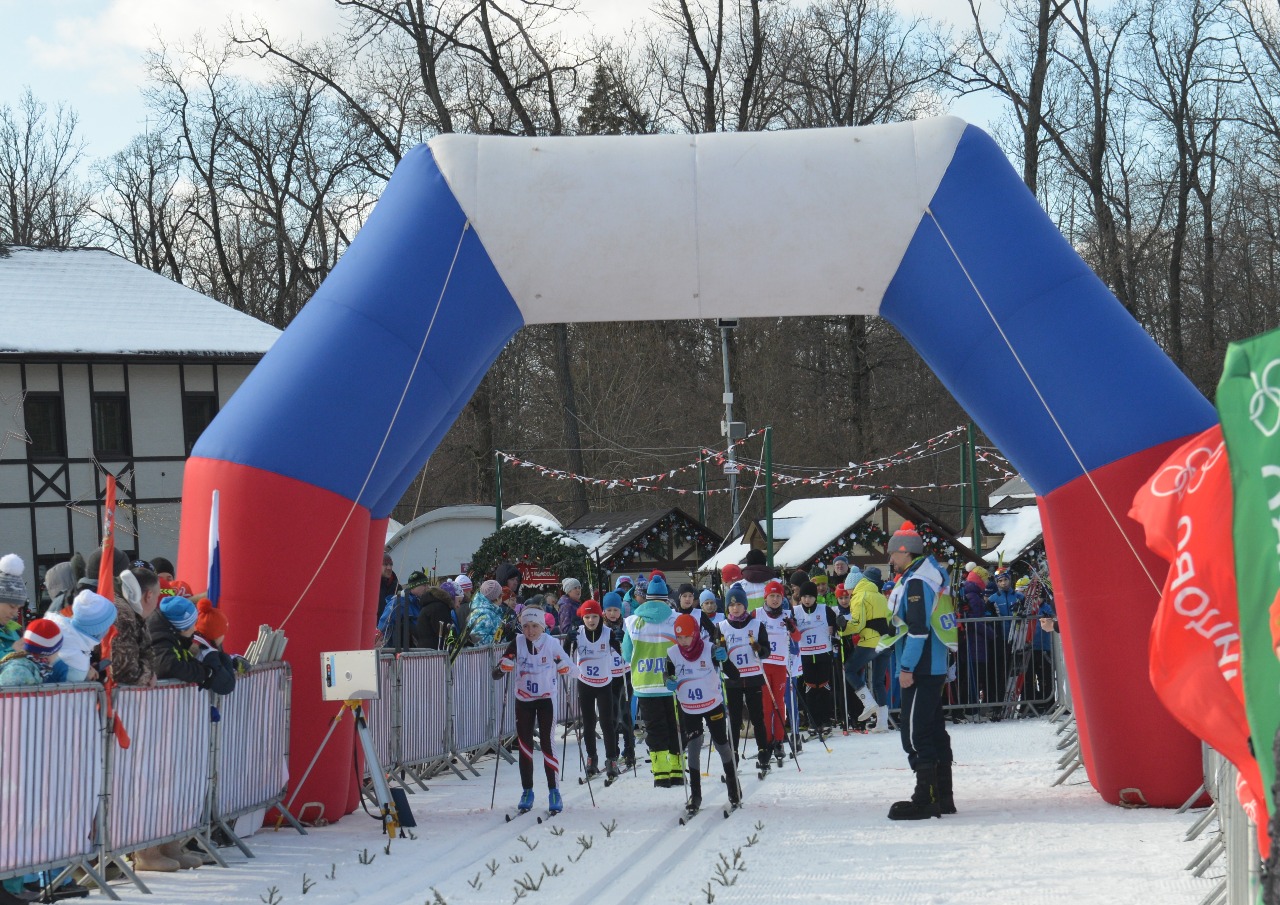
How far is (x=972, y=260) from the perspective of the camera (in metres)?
10.0

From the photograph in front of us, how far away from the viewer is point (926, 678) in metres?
10.0

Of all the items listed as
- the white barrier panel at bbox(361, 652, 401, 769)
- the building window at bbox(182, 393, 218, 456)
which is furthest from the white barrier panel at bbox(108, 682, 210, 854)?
the building window at bbox(182, 393, 218, 456)

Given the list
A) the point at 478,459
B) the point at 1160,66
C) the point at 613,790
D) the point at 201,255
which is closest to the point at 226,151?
the point at 201,255

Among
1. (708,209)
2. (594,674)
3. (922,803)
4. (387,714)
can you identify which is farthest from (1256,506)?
(594,674)

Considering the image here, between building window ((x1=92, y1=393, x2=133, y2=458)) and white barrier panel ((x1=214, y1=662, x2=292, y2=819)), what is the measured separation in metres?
19.8

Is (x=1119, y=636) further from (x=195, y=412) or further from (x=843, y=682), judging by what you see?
(x=195, y=412)

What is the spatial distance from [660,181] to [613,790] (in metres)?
4.98

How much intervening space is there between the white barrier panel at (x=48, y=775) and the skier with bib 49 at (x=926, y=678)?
513cm

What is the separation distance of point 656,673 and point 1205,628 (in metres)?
7.29

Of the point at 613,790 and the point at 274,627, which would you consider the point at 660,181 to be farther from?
the point at 613,790

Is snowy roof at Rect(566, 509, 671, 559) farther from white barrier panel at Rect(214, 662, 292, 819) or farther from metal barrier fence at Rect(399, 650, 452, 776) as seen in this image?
white barrier panel at Rect(214, 662, 292, 819)

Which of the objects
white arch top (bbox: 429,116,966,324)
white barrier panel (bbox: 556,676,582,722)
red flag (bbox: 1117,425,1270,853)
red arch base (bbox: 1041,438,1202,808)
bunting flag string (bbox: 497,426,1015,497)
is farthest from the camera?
bunting flag string (bbox: 497,426,1015,497)

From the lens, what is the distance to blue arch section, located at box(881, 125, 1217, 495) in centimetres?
969

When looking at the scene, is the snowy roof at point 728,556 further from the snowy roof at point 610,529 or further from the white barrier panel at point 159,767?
the white barrier panel at point 159,767
